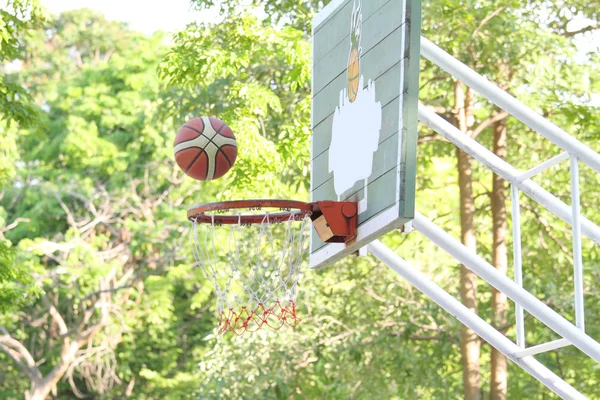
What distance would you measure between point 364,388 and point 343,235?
717cm

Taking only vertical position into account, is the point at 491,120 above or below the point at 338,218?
above

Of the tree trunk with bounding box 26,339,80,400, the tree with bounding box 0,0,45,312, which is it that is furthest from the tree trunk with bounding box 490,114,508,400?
the tree trunk with bounding box 26,339,80,400

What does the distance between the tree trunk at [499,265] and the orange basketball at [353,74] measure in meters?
6.31

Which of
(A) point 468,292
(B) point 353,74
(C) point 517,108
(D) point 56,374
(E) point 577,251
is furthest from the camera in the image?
(D) point 56,374

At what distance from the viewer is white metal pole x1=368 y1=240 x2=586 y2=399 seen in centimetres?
613

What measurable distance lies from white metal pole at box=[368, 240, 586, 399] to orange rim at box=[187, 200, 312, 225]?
765mm

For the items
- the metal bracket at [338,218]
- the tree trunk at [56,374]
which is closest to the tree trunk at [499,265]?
the metal bracket at [338,218]

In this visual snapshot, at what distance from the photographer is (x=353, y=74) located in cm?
621

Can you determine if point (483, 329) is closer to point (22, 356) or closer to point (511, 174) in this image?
point (511, 174)

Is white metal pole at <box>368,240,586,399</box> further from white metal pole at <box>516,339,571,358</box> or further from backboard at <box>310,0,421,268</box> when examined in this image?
backboard at <box>310,0,421,268</box>

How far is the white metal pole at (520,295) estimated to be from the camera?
218 inches

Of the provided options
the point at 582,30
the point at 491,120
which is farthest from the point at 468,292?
the point at 582,30

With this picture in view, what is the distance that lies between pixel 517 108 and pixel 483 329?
1.31 metres

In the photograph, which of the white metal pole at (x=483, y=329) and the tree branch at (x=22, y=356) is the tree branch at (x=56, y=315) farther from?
the white metal pole at (x=483, y=329)
